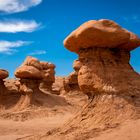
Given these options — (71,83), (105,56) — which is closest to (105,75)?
(105,56)

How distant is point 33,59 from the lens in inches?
1009

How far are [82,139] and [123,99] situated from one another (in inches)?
81.1

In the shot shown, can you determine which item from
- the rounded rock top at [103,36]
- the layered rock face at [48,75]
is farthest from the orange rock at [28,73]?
the rounded rock top at [103,36]

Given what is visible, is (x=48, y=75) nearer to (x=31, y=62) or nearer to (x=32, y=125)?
(x=31, y=62)

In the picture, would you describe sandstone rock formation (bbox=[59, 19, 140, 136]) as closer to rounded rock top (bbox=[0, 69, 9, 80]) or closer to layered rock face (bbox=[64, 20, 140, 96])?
layered rock face (bbox=[64, 20, 140, 96])

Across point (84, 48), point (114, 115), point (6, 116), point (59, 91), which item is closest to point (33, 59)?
point (6, 116)

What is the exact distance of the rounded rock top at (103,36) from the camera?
35.8ft

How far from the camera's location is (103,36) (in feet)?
35.9

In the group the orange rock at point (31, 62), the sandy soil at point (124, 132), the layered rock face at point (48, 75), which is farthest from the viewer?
the layered rock face at point (48, 75)

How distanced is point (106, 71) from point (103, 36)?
1.19 m

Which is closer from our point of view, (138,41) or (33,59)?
(138,41)

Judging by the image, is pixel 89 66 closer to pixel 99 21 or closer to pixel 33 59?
pixel 99 21

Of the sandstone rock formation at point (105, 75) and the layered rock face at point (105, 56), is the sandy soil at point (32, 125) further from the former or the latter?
the layered rock face at point (105, 56)

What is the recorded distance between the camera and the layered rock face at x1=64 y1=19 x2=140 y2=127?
1060 cm
